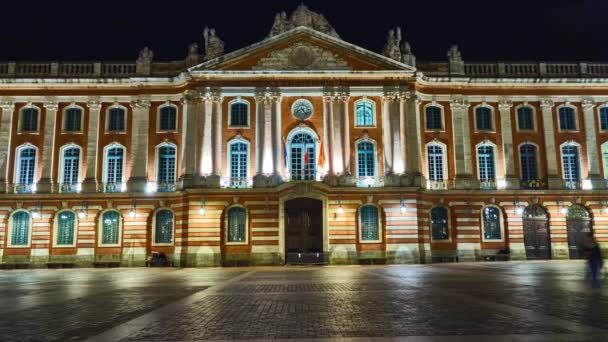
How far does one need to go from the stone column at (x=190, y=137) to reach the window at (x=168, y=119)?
0.91 meters

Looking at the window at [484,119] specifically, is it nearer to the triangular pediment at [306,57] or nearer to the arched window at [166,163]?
the triangular pediment at [306,57]

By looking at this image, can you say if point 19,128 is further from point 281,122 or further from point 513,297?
point 513,297

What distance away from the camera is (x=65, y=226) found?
36594mm

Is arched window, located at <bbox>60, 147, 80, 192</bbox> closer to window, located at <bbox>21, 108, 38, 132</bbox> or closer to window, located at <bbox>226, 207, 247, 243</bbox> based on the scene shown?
window, located at <bbox>21, 108, 38, 132</bbox>

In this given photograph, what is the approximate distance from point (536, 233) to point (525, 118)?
812 cm

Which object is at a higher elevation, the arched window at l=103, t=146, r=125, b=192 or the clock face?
the clock face

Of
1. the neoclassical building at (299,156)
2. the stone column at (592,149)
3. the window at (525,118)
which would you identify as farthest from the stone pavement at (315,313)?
the stone column at (592,149)

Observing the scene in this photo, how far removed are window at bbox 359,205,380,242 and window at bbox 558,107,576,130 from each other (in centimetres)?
1519

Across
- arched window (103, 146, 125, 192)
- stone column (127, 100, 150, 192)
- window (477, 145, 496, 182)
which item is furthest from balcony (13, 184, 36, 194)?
window (477, 145, 496, 182)

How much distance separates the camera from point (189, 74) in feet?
118

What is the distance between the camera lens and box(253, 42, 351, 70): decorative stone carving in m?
36.1

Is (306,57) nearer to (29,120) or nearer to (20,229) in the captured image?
(29,120)

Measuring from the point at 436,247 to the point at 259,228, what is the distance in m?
11.9

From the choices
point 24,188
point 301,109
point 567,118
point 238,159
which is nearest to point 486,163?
point 567,118
